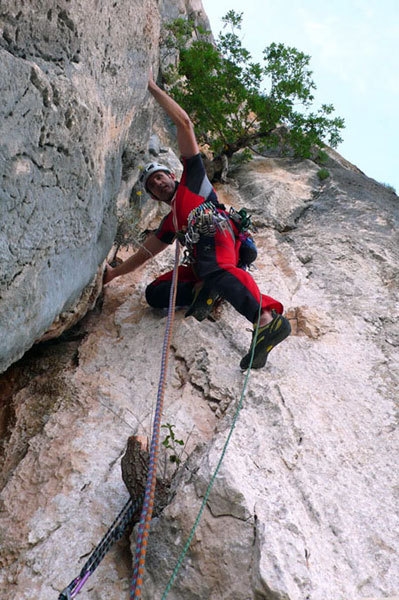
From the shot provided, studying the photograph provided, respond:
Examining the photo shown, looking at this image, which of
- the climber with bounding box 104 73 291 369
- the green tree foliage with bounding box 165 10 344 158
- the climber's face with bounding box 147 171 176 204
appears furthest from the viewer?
the green tree foliage with bounding box 165 10 344 158

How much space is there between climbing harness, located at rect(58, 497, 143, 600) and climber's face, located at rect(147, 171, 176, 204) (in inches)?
111

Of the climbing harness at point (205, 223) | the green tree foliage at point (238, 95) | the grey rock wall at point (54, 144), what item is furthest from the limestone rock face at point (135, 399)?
the green tree foliage at point (238, 95)

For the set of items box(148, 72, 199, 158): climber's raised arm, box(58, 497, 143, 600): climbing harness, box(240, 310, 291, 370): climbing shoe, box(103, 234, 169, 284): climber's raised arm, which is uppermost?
box(148, 72, 199, 158): climber's raised arm

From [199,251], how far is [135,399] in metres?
1.39

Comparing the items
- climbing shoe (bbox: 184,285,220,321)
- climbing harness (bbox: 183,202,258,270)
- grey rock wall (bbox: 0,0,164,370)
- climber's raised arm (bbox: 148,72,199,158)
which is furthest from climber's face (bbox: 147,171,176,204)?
climbing shoe (bbox: 184,285,220,321)

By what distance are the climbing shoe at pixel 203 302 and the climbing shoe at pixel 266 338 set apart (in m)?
0.63

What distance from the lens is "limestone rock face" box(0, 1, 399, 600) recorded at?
7.97ft

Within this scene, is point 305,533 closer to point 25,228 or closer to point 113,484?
point 113,484

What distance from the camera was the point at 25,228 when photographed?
2.53m

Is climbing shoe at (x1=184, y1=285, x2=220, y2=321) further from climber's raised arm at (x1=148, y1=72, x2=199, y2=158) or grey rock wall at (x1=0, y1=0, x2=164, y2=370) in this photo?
climber's raised arm at (x1=148, y1=72, x2=199, y2=158)

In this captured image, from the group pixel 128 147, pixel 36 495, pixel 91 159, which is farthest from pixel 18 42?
pixel 36 495

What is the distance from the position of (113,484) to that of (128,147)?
295cm

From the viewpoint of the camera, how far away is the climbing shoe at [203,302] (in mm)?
4363

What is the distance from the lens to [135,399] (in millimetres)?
3650
